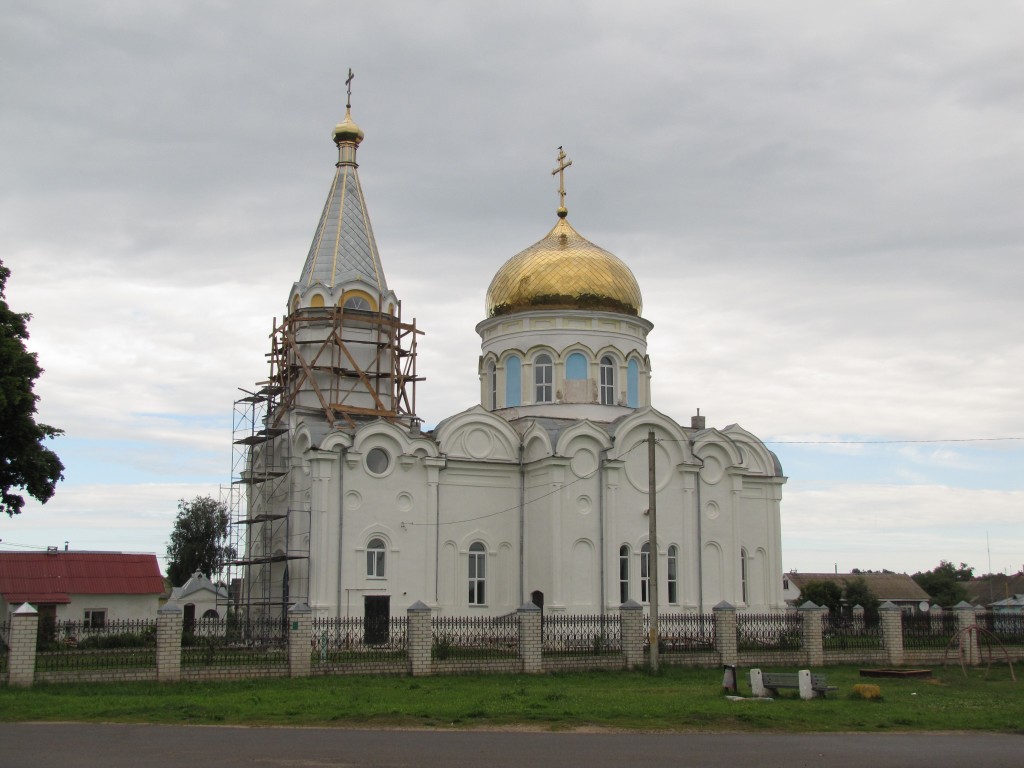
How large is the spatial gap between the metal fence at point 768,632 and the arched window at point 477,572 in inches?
268

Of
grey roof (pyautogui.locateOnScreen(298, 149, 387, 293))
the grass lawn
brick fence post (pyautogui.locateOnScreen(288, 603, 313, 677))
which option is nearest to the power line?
grey roof (pyautogui.locateOnScreen(298, 149, 387, 293))

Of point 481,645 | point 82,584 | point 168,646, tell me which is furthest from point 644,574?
A: point 82,584

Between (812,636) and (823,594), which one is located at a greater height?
(823,594)

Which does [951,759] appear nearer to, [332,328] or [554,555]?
[554,555]

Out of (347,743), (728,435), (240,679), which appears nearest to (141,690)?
(240,679)

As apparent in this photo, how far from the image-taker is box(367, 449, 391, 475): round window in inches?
1109

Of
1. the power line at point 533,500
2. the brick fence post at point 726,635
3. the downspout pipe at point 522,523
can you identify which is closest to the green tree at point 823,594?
the power line at point 533,500

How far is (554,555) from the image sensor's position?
28531 millimetres

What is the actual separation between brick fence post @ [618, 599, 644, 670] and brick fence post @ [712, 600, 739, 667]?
195cm

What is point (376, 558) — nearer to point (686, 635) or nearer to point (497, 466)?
point (497, 466)

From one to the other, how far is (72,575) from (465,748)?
25141 mm

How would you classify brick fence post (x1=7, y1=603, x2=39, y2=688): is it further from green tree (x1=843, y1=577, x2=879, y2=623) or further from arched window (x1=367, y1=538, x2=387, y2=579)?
green tree (x1=843, y1=577, x2=879, y2=623)

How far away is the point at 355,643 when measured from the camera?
75.5ft

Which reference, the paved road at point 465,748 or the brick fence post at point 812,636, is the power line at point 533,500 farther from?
the paved road at point 465,748
